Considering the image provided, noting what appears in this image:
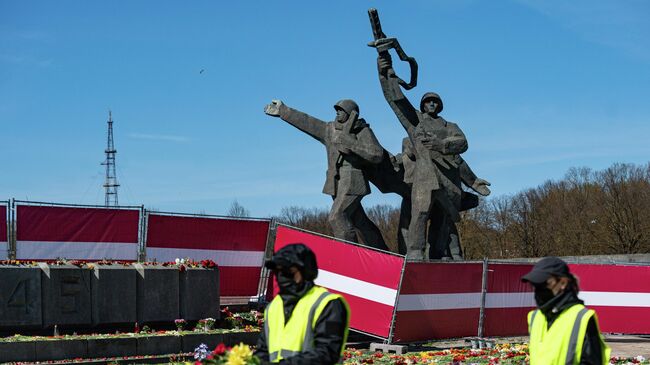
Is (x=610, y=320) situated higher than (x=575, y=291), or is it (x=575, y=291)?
(x=575, y=291)

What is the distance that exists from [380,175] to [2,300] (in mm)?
9163

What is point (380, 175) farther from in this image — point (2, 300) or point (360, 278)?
point (2, 300)

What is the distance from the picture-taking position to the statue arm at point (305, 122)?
21188mm

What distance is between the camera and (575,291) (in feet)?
18.7

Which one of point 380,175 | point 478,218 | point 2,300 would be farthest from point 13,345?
point 478,218

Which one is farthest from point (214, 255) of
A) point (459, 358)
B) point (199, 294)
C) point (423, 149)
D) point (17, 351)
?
point (459, 358)

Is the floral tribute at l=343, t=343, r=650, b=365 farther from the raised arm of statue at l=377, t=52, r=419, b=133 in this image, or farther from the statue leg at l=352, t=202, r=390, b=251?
the raised arm of statue at l=377, t=52, r=419, b=133

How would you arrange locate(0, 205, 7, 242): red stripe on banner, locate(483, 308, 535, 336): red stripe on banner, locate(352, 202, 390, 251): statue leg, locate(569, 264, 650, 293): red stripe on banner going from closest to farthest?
locate(0, 205, 7, 242): red stripe on banner
locate(483, 308, 535, 336): red stripe on banner
locate(569, 264, 650, 293): red stripe on banner
locate(352, 202, 390, 251): statue leg

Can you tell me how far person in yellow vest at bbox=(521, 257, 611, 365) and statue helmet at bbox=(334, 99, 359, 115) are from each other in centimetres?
1500

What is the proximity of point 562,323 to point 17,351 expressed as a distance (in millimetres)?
10057

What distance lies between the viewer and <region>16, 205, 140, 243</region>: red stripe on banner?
687 inches

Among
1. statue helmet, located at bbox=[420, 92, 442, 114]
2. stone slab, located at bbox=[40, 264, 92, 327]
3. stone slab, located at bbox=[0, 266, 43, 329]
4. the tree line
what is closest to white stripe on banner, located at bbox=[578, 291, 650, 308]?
statue helmet, located at bbox=[420, 92, 442, 114]

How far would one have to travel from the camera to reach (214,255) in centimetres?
1938

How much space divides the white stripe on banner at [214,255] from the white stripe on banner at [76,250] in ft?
1.41
